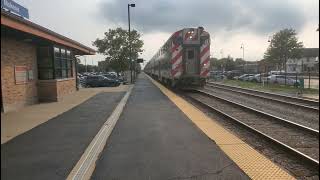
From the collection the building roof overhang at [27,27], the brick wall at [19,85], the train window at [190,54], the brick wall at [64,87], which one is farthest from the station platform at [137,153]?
the train window at [190,54]

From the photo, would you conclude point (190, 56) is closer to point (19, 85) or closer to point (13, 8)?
point (13, 8)

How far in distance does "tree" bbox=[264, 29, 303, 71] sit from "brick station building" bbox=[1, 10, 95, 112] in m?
73.6

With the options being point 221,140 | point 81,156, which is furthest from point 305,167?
point 81,156

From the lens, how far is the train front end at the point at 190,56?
83.2ft

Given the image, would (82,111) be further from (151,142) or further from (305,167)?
(305,167)

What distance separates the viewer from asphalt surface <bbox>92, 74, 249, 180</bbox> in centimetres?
629

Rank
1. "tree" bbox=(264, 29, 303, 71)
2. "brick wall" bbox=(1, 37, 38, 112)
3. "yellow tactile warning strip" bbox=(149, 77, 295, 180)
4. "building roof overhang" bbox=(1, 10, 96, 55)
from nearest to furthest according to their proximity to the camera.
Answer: "yellow tactile warning strip" bbox=(149, 77, 295, 180) → "building roof overhang" bbox=(1, 10, 96, 55) → "brick wall" bbox=(1, 37, 38, 112) → "tree" bbox=(264, 29, 303, 71)

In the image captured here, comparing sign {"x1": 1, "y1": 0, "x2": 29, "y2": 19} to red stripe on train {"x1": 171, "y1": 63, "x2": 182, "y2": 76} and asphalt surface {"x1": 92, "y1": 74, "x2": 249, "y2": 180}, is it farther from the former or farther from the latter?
red stripe on train {"x1": 171, "y1": 63, "x2": 182, "y2": 76}

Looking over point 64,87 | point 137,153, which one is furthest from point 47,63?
point 137,153

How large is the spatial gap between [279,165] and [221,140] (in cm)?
216

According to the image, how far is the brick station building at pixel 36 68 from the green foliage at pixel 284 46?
73605mm

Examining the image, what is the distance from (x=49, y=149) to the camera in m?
8.16

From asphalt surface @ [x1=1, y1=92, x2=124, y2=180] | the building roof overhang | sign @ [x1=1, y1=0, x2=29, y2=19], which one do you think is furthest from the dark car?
asphalt surface @ [x1=1, y1=92, x2=124, y2=180]

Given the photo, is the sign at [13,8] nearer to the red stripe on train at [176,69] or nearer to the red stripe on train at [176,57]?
the red stripe on train at [176,57]
